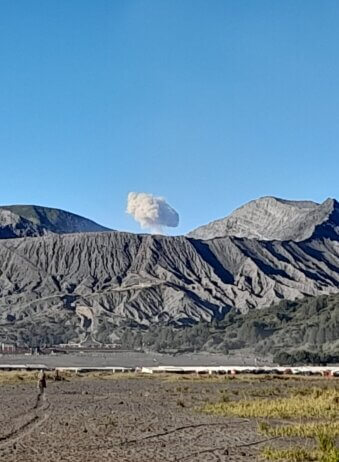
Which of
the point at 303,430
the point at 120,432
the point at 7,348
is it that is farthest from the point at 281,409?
the point at 7,348

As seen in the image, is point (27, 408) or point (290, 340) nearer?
point (27, 408)

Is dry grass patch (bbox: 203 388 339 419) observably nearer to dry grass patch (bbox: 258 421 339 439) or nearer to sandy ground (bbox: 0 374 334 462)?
sandy ground (bbox: 0 374 334 462)

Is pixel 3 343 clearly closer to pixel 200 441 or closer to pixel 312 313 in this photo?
pixel 312 313

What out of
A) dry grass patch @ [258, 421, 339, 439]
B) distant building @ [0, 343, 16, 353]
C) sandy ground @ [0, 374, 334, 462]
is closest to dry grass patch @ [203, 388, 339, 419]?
sandy ground @ [0, 374, 334, 462]

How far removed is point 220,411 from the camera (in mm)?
33750

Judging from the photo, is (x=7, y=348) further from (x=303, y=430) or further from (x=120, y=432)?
(x=303, y=430)

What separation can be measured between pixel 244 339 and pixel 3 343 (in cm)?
5790

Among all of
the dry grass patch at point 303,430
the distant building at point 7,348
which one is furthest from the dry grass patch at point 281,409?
the distant building at point 7,348

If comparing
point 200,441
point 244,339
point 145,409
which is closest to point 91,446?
point 200,441

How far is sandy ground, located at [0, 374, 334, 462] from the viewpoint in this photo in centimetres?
2025

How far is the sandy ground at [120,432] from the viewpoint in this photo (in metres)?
20.2

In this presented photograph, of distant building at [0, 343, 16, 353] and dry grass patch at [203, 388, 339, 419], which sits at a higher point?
distant building at [0, 343, 16, 353]

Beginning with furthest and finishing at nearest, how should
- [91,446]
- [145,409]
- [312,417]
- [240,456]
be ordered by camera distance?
[145,409]
[312,417]
[91,446]
[240,456]

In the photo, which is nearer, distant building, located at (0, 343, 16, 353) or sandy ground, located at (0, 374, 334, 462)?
sandy ground, located at (0, 374, 334, 462)
